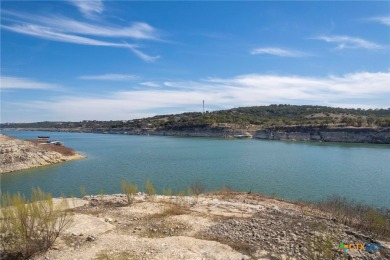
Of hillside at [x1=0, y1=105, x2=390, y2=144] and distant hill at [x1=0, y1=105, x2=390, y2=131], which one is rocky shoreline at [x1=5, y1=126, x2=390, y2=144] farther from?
distant hill at [x1=0, y1=105, x2=390, y2=131]

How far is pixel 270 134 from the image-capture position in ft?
306

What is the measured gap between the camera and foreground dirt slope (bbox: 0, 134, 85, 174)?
3528 centimetres

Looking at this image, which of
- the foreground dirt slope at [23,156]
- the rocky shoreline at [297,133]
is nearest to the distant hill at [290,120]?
the rocky shoreline at [297,133]

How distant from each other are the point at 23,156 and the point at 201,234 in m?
33.2

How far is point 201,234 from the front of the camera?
453 inches

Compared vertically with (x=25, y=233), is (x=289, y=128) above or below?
above

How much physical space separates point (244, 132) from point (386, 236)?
8892 cm

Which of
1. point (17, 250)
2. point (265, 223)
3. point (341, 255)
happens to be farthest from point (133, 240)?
point (341, 255)

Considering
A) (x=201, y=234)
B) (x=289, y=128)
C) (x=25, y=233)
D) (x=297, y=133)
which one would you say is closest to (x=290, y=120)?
(x=289, y=128)

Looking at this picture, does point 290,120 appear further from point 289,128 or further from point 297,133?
point 297,133

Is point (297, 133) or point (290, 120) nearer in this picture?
point (297, 133)

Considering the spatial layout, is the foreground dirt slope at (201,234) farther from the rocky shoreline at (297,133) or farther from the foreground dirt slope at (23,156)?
the rocky shoreline at (297,133)

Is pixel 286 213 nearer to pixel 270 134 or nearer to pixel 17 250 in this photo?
pixel 17 250

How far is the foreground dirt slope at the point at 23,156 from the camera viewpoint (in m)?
35.3
